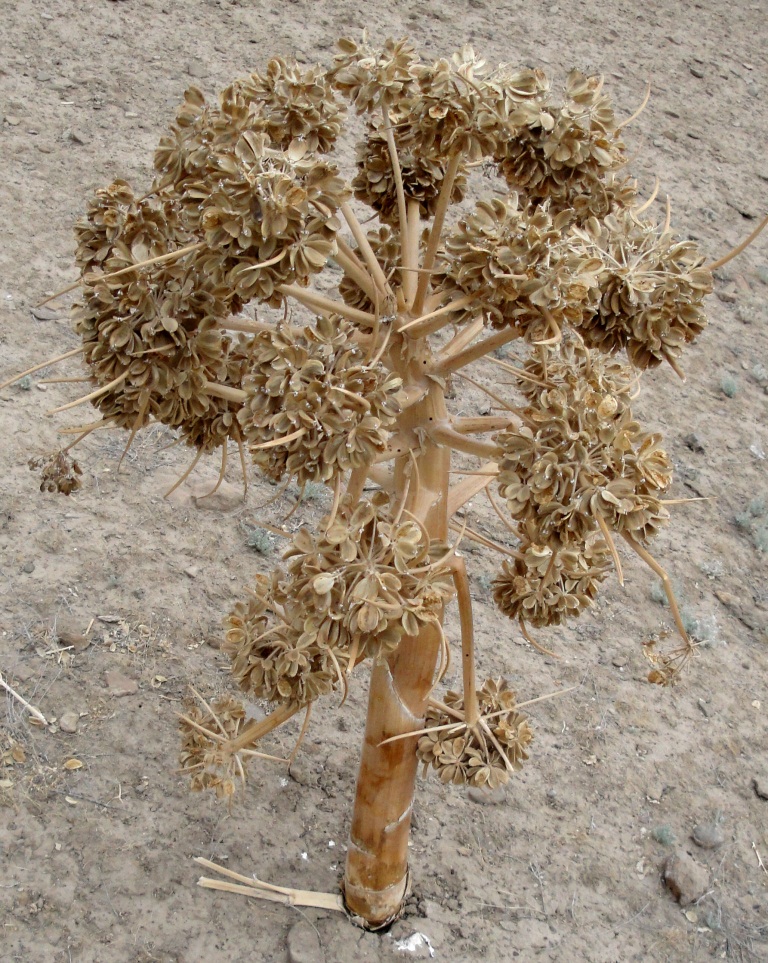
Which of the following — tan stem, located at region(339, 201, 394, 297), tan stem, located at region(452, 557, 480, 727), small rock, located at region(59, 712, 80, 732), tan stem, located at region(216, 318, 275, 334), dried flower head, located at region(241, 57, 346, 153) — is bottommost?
small rock, located at region(59, 712, 80, 732)

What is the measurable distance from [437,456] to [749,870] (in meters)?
1.65

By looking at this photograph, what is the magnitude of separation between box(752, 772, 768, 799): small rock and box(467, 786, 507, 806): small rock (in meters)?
0.73

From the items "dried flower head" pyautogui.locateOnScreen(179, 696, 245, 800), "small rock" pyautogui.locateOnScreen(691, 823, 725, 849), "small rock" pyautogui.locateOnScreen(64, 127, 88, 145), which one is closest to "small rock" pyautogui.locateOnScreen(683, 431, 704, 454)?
"small rock" pyautogui.locateOnScreen(691, 823, 725, 849)

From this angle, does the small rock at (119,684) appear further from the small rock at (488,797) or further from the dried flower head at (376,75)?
the dried flower head at (376,75)

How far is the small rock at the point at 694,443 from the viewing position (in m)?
4.08

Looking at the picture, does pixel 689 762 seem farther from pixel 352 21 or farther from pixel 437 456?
pixel 352 21

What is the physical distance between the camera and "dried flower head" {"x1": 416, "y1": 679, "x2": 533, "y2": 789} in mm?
1896

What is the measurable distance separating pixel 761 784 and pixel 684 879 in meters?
0.47

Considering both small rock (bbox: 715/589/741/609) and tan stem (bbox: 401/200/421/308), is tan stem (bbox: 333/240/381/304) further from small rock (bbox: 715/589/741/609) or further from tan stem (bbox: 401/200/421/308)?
small rock (bbox: 715/589/741/609)

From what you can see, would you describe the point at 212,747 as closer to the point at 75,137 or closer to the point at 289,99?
the point at 289,99

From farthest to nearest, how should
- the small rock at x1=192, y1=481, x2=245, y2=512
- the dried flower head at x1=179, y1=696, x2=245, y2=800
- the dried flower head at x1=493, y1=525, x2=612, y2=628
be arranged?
the small rock at x1=192, y1=481, x2=245, y2=512, the dried flower head at x1=179, y1=696, x2=245, y2=800, the dried flower head at x1=493, y1=525, x2=612, y2=628

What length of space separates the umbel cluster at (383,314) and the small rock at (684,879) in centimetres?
114

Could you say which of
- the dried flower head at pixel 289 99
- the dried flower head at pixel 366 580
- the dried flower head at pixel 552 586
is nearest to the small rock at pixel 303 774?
the dried flower head at pixel 552 586

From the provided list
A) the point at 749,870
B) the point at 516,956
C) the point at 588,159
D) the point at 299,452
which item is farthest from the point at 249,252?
the point at 749,870
